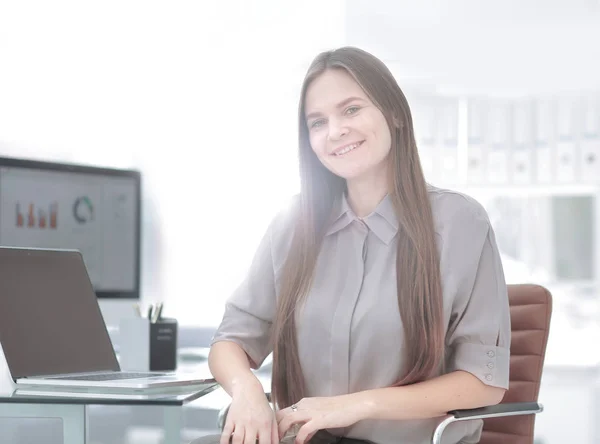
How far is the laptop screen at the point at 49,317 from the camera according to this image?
169cm

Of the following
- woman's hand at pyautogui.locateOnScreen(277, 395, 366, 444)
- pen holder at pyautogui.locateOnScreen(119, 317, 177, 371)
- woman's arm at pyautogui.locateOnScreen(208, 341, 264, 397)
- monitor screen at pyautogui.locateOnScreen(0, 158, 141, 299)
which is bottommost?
pen holder at pyautogui.locateOnScreen(119, 317, 177, 371)

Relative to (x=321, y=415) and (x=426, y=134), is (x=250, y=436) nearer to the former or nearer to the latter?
(x=321, y=415)

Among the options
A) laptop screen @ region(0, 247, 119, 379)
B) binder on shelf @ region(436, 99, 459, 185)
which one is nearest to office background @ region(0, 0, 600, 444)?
binder on shelf @ region(436, 99, 459, 185)

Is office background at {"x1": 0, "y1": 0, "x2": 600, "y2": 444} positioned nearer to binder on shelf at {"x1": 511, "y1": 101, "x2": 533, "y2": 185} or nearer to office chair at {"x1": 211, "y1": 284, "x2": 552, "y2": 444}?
binder on shelf at {"x1": 511, "y1": 101, "x2": 533, "y2": 185}

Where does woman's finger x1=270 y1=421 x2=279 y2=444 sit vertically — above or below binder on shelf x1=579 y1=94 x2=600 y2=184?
below

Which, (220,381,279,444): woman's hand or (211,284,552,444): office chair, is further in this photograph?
(211,284,552,444): office chair

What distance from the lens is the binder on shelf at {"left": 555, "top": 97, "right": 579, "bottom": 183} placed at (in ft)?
14.6

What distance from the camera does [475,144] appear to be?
466 cm

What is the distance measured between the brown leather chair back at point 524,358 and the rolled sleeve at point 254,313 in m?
0.57

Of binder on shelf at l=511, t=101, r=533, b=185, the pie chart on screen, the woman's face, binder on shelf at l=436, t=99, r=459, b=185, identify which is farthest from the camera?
binder on shelf at l=436, t=99, r=459, b=185

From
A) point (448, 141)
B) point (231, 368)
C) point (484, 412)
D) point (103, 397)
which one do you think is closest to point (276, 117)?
point (448, 141)

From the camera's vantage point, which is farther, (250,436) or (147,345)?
(147,345)

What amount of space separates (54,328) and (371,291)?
712mm

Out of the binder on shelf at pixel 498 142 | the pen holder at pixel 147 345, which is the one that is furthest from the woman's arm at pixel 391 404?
the binder on shelf at pixel 498 142
